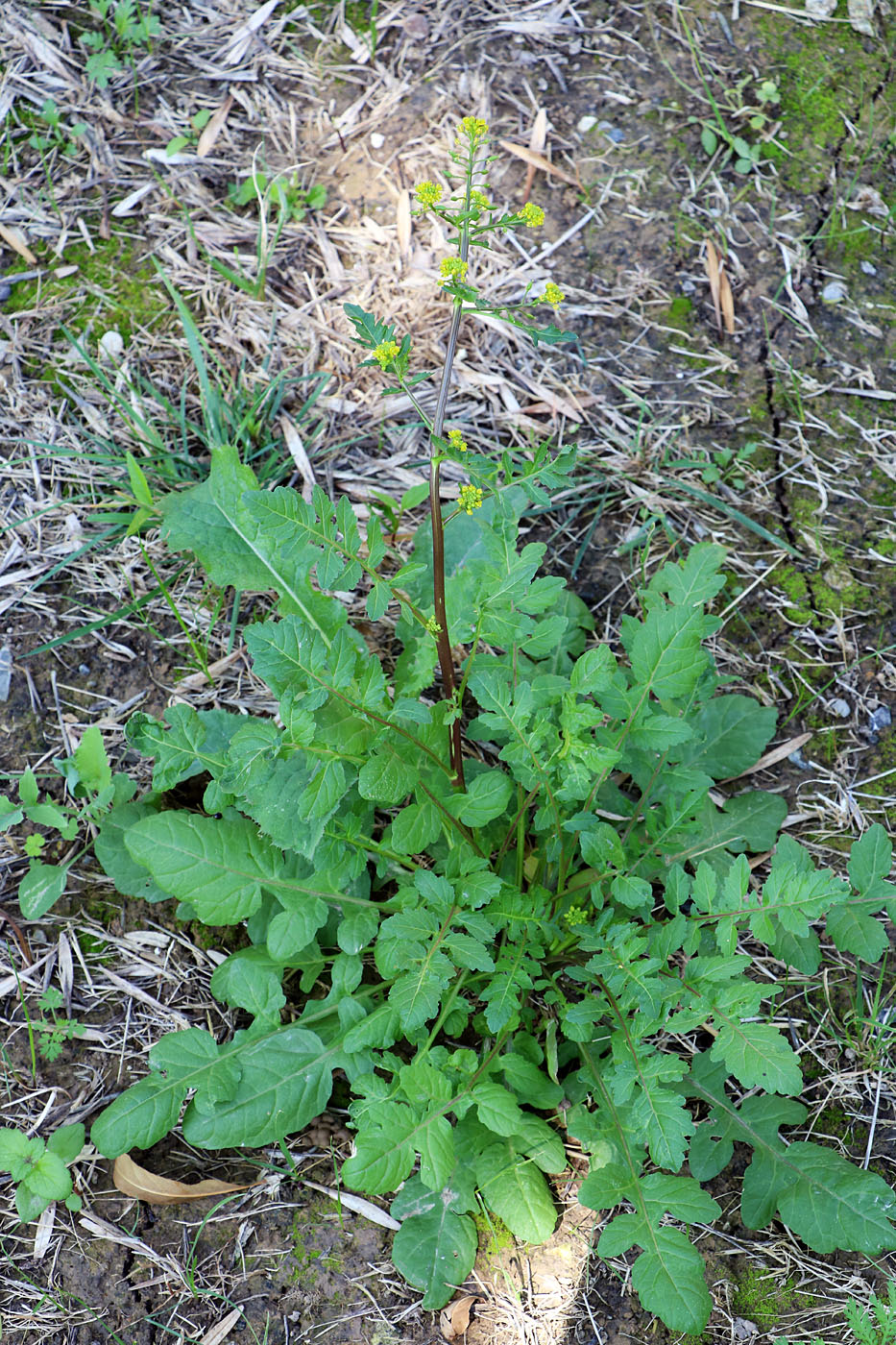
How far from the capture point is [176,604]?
2.91 metres

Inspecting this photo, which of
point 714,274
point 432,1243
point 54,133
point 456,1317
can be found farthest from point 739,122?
point 456,1317

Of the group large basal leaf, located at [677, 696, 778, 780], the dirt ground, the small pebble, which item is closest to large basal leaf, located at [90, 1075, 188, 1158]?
the dirt ground

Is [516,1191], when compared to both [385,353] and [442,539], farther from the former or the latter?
[385,353]

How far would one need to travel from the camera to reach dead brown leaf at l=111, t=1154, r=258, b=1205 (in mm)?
2295

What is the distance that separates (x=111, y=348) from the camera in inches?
123

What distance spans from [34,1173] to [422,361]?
2.50m

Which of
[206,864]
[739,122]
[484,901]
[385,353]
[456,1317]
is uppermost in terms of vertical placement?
[739,122]

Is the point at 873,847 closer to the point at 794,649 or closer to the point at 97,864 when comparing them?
the point at 794,649

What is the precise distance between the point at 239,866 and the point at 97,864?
583 millimetres

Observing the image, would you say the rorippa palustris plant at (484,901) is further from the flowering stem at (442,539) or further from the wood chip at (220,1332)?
the wood chip at (220,1332)

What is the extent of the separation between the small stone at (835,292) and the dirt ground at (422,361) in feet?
0.04

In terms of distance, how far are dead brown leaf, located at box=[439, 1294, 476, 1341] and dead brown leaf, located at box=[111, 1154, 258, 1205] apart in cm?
59

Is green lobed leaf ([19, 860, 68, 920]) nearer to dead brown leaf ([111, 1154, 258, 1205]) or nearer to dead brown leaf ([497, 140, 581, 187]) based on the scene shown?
dead brown leaf ([111, 1154, 258, 1205])

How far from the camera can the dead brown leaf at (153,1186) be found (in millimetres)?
2295
